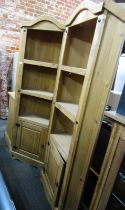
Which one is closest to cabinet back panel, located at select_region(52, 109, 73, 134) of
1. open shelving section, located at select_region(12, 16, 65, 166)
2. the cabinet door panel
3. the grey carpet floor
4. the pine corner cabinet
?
the pine corner cabinet

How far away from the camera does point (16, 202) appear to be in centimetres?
175

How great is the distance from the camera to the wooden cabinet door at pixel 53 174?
64.1 inches

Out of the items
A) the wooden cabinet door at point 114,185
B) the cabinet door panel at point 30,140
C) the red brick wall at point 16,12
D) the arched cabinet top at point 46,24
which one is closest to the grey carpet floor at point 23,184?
the cabinet door panel at point 30,140

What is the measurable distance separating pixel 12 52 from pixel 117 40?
118 inches

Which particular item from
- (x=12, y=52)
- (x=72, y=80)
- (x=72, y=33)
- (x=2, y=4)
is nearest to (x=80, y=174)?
(x=72, y=80)

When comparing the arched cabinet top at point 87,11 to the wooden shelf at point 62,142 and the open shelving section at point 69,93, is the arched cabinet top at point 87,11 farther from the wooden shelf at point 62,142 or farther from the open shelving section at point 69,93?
the wooden shelf at point 62,142

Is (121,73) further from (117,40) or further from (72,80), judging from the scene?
(72,80)

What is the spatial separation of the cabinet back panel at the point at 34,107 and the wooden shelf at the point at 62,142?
52 centimetres

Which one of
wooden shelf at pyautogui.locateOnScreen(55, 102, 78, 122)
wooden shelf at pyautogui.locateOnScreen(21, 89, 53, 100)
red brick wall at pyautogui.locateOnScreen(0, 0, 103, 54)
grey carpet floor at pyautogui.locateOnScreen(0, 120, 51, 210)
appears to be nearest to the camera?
wooden shelf at pyautogui.locateOnScreen(55, 102, 78, 122)

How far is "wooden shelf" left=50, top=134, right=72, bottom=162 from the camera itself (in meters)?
1.65

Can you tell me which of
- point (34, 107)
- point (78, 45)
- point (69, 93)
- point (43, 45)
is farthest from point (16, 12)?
point (69, 93)

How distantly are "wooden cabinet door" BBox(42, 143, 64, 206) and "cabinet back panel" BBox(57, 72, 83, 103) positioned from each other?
531 mm

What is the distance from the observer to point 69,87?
1.98 metres

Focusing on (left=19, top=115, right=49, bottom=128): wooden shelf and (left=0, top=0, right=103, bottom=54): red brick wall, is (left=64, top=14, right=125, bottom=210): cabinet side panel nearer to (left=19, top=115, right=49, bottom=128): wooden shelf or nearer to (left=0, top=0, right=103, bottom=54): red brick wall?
(left=19, top=115, right=49, bottom=128): wooden shelf
